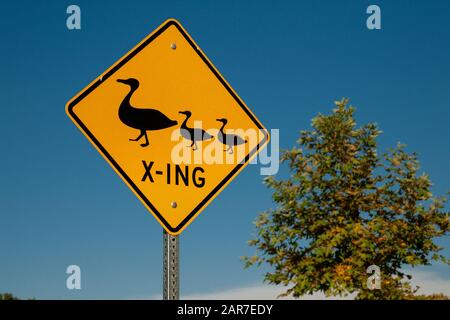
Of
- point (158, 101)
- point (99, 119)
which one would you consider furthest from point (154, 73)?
point (99, 119)

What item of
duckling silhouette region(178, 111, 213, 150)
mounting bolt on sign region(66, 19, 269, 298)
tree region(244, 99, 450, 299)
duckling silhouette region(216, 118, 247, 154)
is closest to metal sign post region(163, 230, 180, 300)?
mounting bolt on sign region(66, 19, 269, 298)

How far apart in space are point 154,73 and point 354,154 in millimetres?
19613

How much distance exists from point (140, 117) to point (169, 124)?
337 mm

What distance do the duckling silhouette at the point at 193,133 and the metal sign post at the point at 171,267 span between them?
103 centimetres

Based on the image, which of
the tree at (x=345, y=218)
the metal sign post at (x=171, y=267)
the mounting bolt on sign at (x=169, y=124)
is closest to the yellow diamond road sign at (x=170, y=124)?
the mounting bolt on sign at (x=169, y=124)

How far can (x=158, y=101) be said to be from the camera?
233 inches

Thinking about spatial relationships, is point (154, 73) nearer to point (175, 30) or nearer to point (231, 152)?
point (175, 30)

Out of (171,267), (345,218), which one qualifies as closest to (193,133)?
(171,267)

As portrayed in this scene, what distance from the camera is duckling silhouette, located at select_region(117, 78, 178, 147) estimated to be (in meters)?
5.65

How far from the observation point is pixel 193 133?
5.86m

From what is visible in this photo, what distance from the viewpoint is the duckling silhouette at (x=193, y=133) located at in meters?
5.84

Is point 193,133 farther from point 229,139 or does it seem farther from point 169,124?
point 229,139
